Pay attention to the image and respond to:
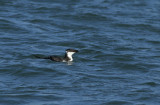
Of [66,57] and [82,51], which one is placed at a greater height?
[82,51]

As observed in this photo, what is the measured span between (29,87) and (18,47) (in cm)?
533

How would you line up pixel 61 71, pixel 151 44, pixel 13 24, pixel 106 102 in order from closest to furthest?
1. pixel 106 102
2. pixel 61 71
3. pixel 151 44
4. pixel 13 24

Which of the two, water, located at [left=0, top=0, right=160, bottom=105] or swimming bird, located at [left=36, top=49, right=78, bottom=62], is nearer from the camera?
water, located at [left=0, top=0, right=160, bottom=105]

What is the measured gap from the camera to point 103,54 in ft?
60.9

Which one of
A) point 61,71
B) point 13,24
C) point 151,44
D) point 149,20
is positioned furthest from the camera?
point 149,20

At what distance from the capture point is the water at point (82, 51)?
44.5 ft

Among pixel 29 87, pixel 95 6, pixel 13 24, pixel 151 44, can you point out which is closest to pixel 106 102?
pixel 29 87

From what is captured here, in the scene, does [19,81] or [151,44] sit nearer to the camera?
[19,81]

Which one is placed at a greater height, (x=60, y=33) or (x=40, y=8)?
(x=40, y=8)

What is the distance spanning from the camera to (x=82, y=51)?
1895 cm

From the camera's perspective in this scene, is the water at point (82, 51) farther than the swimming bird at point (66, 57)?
No

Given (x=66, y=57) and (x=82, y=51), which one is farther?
(x=82, y=51)

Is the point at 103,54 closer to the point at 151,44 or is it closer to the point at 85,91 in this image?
the point at 151,44

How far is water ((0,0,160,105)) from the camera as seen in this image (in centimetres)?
1355
